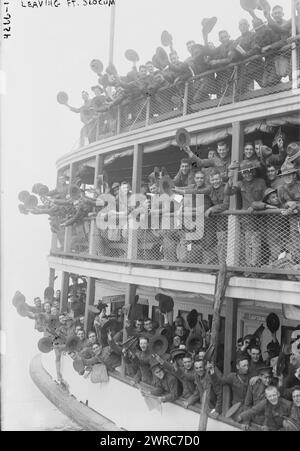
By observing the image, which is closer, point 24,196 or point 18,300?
point 24,196

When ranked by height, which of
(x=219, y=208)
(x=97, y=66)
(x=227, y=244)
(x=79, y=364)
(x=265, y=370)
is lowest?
(x=79, y=364)

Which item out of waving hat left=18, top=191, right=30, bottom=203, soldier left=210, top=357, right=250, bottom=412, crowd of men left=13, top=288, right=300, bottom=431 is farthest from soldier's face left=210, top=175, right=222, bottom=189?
waving hat left=18, top=191, right=30, bottom=203

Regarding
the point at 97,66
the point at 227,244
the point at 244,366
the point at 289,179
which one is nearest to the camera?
the point at 289,179

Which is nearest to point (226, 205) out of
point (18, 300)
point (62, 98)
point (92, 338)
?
point (92, 338)

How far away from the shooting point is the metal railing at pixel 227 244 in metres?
5.86

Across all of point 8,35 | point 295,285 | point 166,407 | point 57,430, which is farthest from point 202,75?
point 57,430

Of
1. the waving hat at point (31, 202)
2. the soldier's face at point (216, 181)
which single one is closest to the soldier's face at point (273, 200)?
the soldier's face at point (216, 181)

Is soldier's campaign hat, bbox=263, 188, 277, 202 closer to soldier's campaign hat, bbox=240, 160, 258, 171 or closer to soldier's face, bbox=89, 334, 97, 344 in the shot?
soldier's campaign hat, bbox=240, 160, 258, 171

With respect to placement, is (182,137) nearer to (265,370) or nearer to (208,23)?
(208,23)

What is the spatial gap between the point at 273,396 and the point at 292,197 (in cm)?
242

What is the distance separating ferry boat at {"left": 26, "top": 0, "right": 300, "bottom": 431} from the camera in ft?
20.2

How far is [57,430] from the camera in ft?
25.7

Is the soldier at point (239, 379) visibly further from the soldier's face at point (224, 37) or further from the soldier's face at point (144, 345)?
the soldier's face at point (224, 37)

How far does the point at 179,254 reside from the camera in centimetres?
716
